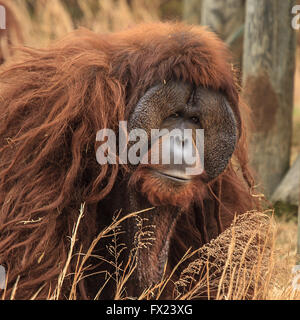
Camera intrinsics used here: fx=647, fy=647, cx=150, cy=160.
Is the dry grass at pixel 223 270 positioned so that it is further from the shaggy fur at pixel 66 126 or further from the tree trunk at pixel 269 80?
the tree trunk at pixel 269 80

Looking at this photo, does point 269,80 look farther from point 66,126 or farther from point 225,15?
point 66,126

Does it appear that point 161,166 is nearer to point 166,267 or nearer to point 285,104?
point 166,267

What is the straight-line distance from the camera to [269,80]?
4105 millimetres

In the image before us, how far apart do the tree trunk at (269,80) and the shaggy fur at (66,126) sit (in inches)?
60.8

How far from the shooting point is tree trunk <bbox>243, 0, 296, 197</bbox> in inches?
157

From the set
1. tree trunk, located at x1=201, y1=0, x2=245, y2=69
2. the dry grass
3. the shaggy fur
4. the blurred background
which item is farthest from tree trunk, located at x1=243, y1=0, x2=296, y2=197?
the shaggy fur

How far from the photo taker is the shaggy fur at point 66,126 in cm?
235

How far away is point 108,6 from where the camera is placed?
661 cm

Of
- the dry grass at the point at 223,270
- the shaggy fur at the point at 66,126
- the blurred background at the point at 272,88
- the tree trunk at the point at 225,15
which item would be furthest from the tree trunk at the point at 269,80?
the shaggy fur at the point at 66,126

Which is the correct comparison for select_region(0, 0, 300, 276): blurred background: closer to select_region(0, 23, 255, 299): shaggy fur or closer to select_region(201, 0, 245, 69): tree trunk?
select_region(201, 0, 245, 69): tree trunk

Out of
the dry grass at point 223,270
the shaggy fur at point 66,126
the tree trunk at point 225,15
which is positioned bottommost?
the dry grass at point 223,270

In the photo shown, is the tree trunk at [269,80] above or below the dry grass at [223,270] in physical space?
above

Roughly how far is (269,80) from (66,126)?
208 centimetres
